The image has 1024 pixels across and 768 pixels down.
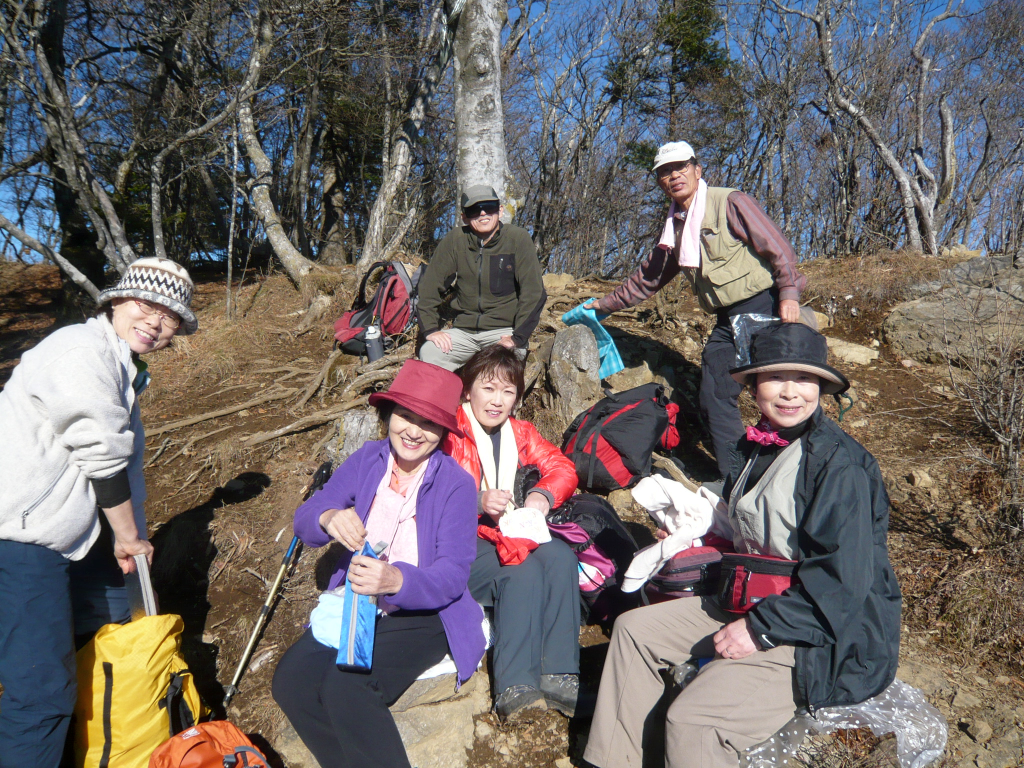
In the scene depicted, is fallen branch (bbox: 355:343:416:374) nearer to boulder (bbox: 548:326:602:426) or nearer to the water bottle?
the water bottle

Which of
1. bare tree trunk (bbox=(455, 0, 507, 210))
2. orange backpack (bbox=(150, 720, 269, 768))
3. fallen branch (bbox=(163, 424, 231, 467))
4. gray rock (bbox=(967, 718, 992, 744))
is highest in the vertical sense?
bare tree trunk (bbox=(455, 0, 507, 210))

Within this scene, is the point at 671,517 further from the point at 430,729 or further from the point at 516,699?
the point at 430,729

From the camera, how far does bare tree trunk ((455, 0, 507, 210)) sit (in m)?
5.59

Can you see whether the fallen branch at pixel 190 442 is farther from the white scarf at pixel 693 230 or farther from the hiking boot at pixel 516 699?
the white scarf at pixel 693 230

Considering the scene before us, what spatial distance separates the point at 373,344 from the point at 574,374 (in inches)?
80.3

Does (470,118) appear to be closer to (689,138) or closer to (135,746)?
(135,746)

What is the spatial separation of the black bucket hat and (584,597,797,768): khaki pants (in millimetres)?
923

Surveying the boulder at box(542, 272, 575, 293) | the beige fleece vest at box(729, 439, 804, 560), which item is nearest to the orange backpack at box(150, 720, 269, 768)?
the beige fleece vest at box(729, 439, 804, 560)

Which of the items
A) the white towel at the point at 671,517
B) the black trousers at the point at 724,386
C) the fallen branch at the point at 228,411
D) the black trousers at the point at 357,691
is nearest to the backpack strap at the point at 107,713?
the black trousers at the point at 357,691

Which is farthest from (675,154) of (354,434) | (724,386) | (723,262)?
(354,434)

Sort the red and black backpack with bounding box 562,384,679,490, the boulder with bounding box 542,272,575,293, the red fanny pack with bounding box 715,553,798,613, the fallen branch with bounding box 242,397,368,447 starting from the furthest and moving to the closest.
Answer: the boulder with bounding box 542,272,575,293, the fallen branch with bounding box 242,397,368,447, the red and black backpack with bounding box 562,384,679,490, the red fanny pack with bounding box 715,553,798,613

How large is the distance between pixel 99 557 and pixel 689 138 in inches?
609

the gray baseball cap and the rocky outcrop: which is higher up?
the gray baseball cap

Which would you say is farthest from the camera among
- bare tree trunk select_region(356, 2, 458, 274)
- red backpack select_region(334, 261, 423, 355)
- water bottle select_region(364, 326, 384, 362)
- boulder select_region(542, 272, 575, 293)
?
bare tree trunk select_region(356, 2, 458, 274)
